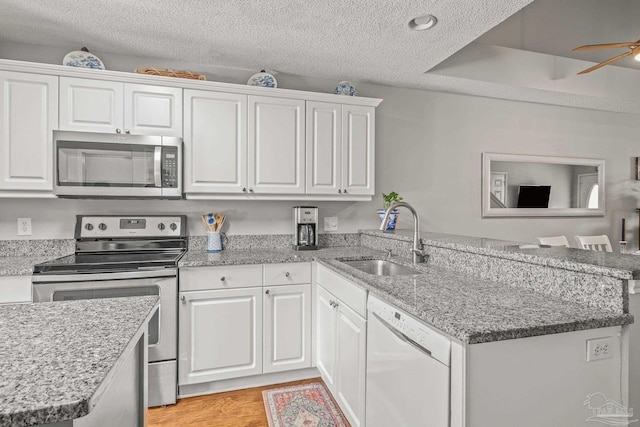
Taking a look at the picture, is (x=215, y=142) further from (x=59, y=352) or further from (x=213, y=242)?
(x=59, y=352)

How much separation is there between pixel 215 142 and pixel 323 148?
82 cm

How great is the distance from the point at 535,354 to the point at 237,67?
2.77 m

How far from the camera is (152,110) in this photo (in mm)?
2340

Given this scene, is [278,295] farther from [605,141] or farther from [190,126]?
[605,141]

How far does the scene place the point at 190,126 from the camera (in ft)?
7.87

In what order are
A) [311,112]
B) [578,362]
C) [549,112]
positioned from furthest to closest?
[549,112] → [311,112] → [578,362]

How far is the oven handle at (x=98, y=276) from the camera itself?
1.91 m

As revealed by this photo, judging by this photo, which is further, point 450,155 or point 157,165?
point 450,155

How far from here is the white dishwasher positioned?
1.06m

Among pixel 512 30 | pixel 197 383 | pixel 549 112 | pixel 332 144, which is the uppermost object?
pixel 512 30

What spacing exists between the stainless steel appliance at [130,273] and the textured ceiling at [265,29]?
1.26m

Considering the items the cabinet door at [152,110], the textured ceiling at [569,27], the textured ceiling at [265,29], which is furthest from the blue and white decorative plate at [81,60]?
the textured ceiling at [569,27]

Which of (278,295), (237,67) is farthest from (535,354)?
(237,67)

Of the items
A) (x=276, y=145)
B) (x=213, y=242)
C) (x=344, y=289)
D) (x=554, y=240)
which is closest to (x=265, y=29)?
Result: (x=276, y=145)
